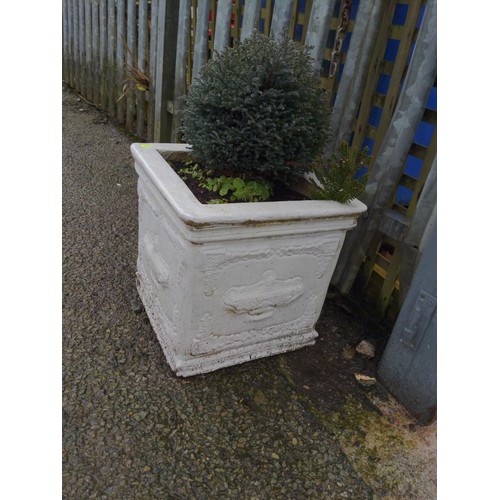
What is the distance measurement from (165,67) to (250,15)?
1198 millimetres

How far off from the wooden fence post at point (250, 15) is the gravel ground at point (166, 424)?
1.60m

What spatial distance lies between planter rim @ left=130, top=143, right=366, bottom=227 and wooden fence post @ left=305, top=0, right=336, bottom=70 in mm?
761

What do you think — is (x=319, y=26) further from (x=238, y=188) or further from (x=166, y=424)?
(x=166, y=424)

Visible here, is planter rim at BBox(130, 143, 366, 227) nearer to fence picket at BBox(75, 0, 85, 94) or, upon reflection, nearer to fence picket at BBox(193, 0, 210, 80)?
fence picket at BBox(193, 0, 210, 80)

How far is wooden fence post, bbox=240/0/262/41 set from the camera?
2500mm

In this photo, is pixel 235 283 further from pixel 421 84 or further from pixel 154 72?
pixel 154 72

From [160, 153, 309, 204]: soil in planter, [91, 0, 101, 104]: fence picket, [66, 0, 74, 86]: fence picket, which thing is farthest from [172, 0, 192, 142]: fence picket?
[66, 0, 74, 86]: fence picket

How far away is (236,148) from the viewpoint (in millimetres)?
1661

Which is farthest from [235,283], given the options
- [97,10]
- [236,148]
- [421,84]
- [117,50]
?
[97,10]

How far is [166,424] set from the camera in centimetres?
160

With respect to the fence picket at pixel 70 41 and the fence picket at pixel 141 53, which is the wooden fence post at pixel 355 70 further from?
the fence picket at pixel 70 41

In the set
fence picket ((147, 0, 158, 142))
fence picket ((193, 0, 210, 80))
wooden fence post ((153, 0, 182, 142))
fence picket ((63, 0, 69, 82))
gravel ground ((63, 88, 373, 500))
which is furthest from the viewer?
fence picket ((63, 0, 69, 82))

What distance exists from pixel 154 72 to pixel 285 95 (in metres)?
2.45

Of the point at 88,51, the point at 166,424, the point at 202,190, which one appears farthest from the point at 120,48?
the point at 166,424
